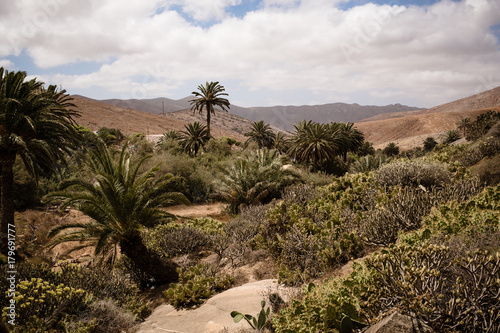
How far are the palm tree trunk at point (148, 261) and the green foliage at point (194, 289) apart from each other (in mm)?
1492

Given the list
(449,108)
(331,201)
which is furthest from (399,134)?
(331,201)

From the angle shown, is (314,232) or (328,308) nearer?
(328,308)

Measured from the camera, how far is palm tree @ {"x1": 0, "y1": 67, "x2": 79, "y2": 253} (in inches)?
380

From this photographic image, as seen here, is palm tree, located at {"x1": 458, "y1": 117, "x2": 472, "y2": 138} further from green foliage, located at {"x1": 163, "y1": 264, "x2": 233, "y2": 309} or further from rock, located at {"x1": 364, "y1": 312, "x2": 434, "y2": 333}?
rock, located at {"x1": 364, "y1": 312, "x2": 434, "y2": 333}

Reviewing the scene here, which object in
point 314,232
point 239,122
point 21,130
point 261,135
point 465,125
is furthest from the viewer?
point 239,122

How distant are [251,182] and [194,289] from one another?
31.8 ft

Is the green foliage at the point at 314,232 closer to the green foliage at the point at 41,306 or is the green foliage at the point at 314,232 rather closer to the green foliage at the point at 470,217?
the green foliage at the point at 470,217

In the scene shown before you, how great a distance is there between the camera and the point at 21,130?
1005 cm

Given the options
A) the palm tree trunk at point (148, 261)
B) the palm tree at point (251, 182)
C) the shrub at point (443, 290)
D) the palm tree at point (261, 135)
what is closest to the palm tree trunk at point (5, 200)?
the palm tree trunk at point (148, 261)

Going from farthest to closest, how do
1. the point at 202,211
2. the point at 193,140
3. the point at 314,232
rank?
the point at 193,140
the point at 202,211
the point at 314,232

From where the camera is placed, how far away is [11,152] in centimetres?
1002

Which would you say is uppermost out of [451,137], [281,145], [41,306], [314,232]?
[451,137]

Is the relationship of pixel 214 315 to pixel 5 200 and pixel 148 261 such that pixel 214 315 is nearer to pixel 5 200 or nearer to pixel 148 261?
pixel 148 261

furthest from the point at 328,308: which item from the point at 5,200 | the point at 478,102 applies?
the point at 478,102
